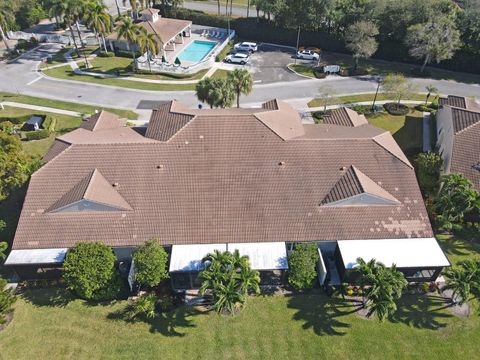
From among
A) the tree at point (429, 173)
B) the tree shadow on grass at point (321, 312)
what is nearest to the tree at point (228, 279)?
the tree shadow on grass at point (321, 312)

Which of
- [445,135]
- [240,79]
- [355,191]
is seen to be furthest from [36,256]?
[445,135]

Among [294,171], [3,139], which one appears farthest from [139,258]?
[3,139]

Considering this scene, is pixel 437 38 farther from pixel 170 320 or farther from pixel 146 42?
pixel 170 320

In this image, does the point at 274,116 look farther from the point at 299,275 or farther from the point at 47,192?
the point at 47,192

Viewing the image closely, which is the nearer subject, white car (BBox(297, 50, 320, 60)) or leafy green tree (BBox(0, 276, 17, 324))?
leafy green tree (BBox(0, 276, 17, 324))

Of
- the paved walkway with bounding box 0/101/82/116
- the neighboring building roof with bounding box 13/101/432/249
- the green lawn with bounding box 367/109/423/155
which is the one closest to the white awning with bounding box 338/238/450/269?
the neighboring building roof with bounding box 13/101/432/249

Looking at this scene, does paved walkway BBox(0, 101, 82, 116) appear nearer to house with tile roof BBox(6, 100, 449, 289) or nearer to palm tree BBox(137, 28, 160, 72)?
palm tree BBox(137, 28, 160, 72)
